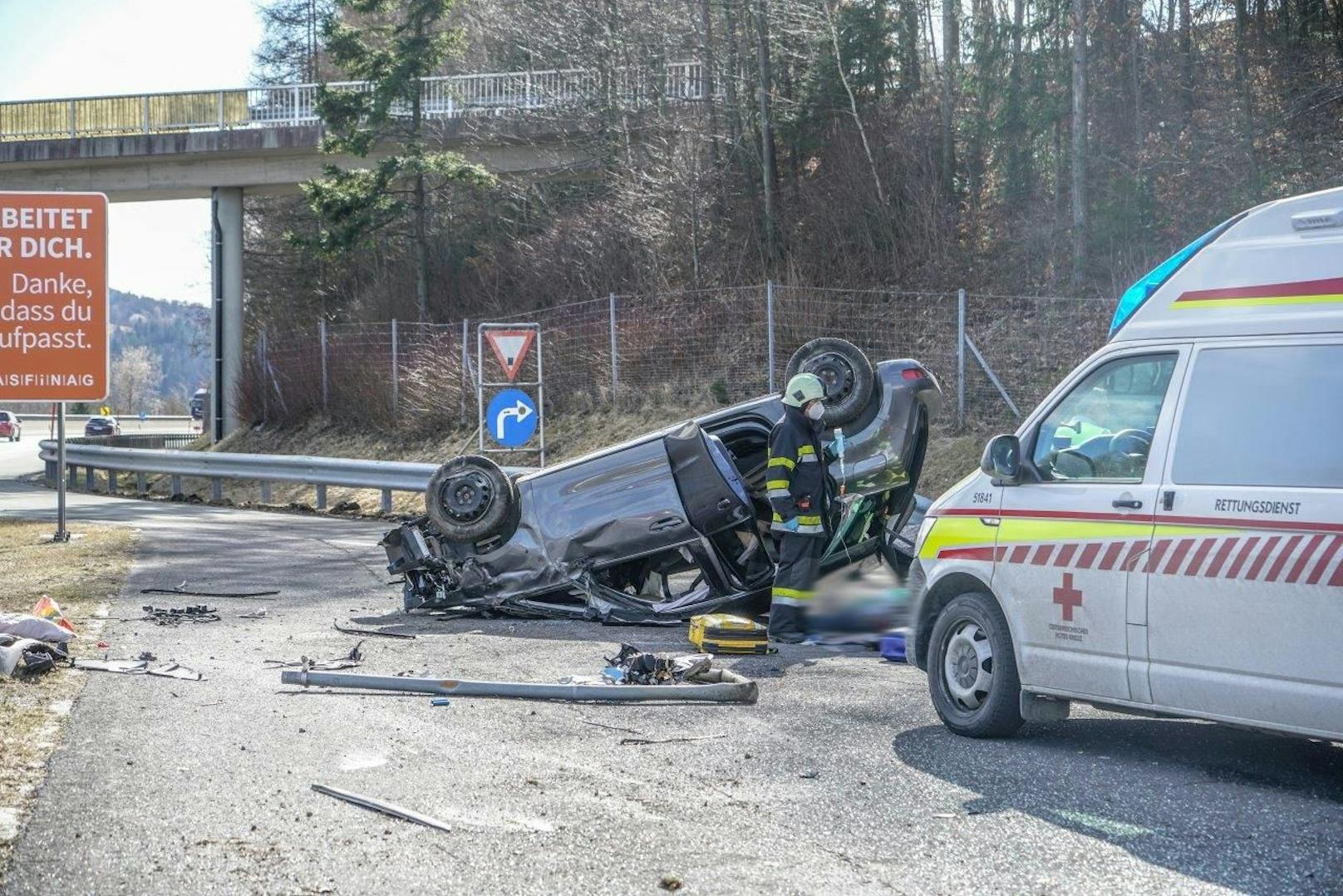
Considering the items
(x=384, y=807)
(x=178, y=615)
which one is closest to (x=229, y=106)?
(x=178, y=615)

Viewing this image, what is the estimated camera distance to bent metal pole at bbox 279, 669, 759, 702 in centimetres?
743

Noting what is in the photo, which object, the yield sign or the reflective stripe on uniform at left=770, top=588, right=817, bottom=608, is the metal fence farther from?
the reflective stripe on uniform at left=770, top=588, right=817, bottom=608

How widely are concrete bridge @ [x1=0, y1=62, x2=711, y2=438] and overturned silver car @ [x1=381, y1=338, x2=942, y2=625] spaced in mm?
26203

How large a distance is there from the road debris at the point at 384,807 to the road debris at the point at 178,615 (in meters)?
5.04

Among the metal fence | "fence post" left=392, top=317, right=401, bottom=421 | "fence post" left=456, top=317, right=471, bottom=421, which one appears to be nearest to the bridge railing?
the metal fence

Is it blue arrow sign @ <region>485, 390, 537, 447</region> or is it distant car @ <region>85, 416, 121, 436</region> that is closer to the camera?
blue arrow sign @ <region>485, 390, 537, 447</region>

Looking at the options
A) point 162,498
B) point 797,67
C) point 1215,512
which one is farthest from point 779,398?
point 797,67

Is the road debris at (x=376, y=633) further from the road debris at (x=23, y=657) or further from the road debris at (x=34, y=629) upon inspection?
the road debris at (x=23, y=657)

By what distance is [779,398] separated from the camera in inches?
416

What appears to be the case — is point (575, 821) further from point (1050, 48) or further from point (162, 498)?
point (1050, 48)

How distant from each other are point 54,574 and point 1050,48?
19.8m

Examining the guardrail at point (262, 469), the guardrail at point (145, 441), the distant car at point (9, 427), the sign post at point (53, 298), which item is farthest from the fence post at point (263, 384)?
the distant car at point (9, 427)

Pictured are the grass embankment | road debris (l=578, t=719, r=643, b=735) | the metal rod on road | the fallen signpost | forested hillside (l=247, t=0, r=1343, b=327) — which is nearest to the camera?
the fallen signpost

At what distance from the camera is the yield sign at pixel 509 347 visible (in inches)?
773
